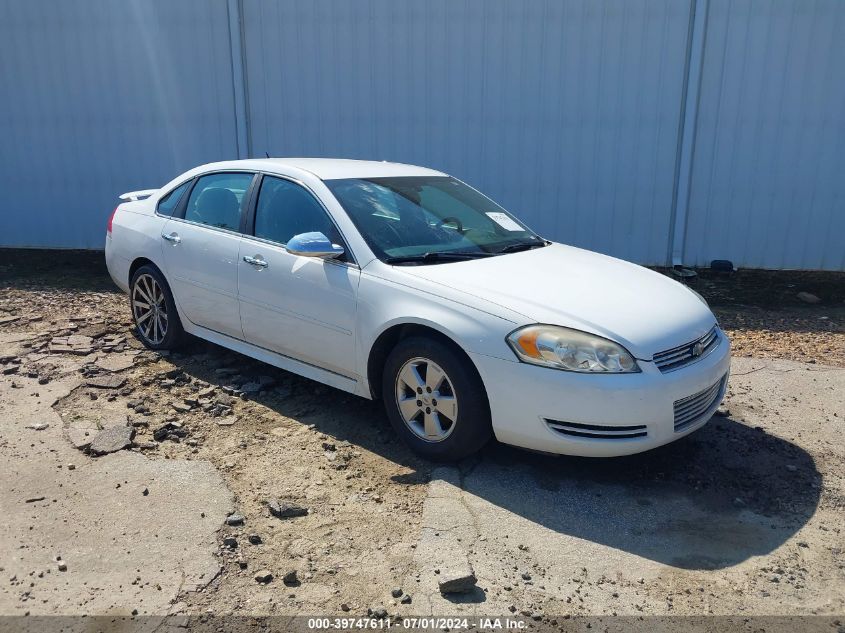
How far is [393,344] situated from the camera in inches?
160

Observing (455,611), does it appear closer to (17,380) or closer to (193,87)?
(17,380)

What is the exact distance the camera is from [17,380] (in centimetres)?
507

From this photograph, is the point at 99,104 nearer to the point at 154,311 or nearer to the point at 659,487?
the point at 154,311

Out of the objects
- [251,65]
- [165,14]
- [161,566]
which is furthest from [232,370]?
[165,14]

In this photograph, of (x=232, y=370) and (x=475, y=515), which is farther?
(x=232, y=370)

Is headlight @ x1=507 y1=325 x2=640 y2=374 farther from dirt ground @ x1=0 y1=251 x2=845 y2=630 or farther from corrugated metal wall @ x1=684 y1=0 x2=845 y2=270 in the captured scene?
corrugated metal wall @ x1=684 y1=0 x2=845 y2=270

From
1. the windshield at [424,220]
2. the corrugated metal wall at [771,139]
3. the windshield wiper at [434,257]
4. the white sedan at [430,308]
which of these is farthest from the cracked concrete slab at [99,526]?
the corrugated metal wall at [771,139]

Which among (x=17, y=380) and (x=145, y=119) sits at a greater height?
(x=145, y=119)

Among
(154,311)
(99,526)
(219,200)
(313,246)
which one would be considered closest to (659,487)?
(313,246)

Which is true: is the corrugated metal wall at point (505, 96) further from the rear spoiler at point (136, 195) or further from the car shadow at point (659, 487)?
the car shadow at point (659, 487)

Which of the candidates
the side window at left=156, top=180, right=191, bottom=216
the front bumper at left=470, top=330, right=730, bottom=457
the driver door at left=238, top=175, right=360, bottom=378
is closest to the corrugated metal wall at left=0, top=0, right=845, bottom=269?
the side window at left=156, top=180, right=191, bottom=216

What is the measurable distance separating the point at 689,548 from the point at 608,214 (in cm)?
592

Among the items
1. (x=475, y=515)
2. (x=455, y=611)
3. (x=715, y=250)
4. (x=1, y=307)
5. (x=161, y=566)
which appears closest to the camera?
(x=455, y=611)

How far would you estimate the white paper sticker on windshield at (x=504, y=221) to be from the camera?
4.91m
